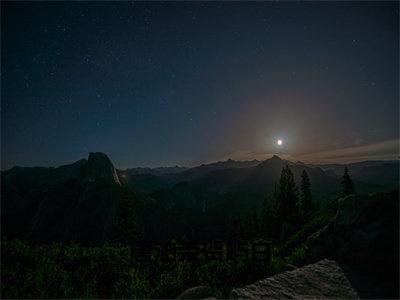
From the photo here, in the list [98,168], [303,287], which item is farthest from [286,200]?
[98,168]

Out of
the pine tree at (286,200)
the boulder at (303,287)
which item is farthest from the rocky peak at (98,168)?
the boulder at (303,287)

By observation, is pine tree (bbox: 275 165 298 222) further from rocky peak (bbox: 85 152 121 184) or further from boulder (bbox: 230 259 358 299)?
rocky peak (bbox: 85 152 121 184)

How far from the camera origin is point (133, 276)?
9070 millimetres

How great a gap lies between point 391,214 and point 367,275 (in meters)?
1.98

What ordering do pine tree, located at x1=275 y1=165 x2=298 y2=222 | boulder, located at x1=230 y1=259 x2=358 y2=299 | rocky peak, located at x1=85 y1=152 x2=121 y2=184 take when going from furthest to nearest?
rocky peak, located at x1=85 y1=152 x2=121 y2=184
pine tree, located at x1=275 y1=165 x2=298 y2=222
boulder, located at x1=230 y1=259 x2=358 y2=299

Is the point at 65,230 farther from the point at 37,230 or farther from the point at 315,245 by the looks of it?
the point at 315,245

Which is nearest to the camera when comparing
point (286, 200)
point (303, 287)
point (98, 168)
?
point (303, 287)

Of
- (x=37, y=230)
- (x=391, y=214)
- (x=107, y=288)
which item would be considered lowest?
(x=37, y=230)

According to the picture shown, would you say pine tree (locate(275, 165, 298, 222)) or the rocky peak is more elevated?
the rocky peak

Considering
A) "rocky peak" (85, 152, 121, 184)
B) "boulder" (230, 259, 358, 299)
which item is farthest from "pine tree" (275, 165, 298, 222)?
"rocky peak" (85, 152, 121, 184)

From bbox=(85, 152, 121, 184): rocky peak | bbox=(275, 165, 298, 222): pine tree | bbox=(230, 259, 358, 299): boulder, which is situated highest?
bbox=(85, 152, 121, 184): rocky peak

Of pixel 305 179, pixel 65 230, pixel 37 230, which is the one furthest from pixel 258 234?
pixel 37 230

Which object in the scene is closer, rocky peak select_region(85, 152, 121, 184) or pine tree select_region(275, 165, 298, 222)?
pine tree select_region(275, 165, 298, 222)

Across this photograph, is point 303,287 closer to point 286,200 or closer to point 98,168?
point 286,200
